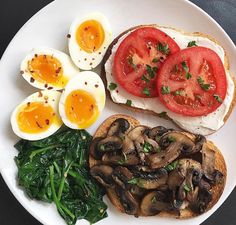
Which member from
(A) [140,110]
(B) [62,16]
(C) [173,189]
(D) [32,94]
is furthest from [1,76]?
(C) [173,189]

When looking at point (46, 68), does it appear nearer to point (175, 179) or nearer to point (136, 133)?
point (136, 133)

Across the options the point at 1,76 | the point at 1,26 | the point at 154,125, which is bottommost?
the point at 154,125

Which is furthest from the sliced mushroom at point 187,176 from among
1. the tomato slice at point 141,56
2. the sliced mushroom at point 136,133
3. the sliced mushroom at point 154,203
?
the tomato slice at point 141,56

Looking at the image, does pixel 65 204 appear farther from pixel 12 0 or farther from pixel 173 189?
pixel 12 0

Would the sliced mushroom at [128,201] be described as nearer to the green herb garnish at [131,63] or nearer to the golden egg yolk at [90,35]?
the green herb garnish at [131,63]

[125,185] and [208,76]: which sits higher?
[208,76]

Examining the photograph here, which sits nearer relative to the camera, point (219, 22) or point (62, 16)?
point (62, 16)

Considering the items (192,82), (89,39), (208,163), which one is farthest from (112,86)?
(208,163)
